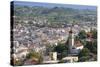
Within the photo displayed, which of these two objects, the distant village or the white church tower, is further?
the white church tower

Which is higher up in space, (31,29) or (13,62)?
(31,29)

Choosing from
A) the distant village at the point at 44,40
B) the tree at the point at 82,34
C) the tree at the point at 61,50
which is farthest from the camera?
the tree at the point at 82,34

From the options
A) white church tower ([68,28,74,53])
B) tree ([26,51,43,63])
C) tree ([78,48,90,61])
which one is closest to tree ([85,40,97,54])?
tree ([78,48,90,61])

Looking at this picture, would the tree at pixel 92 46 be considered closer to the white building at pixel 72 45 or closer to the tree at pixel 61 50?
the white building at pixel 72 45

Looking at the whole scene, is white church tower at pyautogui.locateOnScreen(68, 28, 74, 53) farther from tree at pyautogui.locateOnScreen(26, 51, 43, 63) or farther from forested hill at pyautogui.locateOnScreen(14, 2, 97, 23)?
tree at pyautogui.locateOnScreen(26, 51, 43, 63)

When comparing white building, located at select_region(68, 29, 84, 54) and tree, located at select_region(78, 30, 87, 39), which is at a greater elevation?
tree, located at select_region(78, 30, 87, 39)

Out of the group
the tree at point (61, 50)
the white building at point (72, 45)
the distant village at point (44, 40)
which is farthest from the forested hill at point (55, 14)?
the tree at point (61, 50)

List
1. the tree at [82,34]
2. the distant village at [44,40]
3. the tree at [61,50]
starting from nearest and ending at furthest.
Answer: the distant village at [44,40] < the tree at [61,50] < the tree at [82,34]

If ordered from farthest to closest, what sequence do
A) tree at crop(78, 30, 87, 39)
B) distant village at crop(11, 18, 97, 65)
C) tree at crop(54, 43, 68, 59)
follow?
tree at crop(78, 30, 87, 39) → tree at crop(54, 43, 68, 59) → distant village at crop(11, 18, 97, 65)
